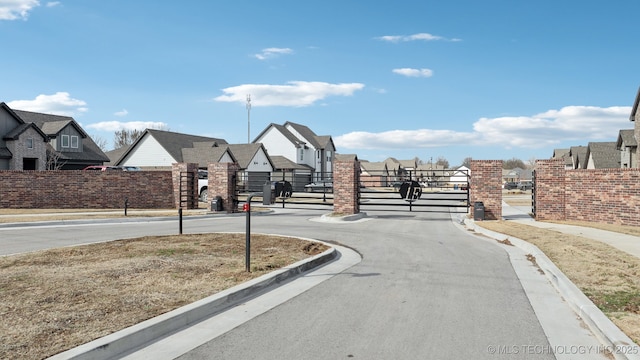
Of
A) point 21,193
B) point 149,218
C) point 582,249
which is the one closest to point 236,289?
point 582,249

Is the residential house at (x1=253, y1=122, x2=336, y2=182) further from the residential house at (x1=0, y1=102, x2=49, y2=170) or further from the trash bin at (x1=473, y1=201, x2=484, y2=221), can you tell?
the trash bin at (x1=473, y1=201, x2=484, y2=221)

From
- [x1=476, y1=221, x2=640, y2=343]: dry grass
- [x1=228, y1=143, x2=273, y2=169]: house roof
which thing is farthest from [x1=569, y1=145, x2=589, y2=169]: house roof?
[x1=476, y1=221, x2=640, y2=343]: dry grass

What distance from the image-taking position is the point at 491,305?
648cm

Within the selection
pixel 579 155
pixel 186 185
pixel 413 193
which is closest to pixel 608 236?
pixel 413 193

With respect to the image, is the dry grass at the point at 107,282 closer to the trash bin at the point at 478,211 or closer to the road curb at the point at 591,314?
the road curb at the point at 591,314

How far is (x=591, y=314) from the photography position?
18.5ft

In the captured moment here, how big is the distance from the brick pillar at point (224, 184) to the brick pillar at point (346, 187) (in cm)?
558

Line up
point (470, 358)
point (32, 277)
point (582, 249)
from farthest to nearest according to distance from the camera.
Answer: point (582, 249)
point (32, 277)
point (470, 358)

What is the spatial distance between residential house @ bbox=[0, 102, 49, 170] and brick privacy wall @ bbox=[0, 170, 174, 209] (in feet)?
39.9

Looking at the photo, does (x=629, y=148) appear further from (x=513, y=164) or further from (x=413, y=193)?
(x=513, y=164)

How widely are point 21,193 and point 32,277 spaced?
69.6 ft

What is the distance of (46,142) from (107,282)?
125 ft

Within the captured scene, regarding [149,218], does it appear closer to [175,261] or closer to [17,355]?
[175,261]

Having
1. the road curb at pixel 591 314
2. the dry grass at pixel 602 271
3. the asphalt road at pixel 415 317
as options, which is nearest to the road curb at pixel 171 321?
the asphalt road at pixel 415 317
